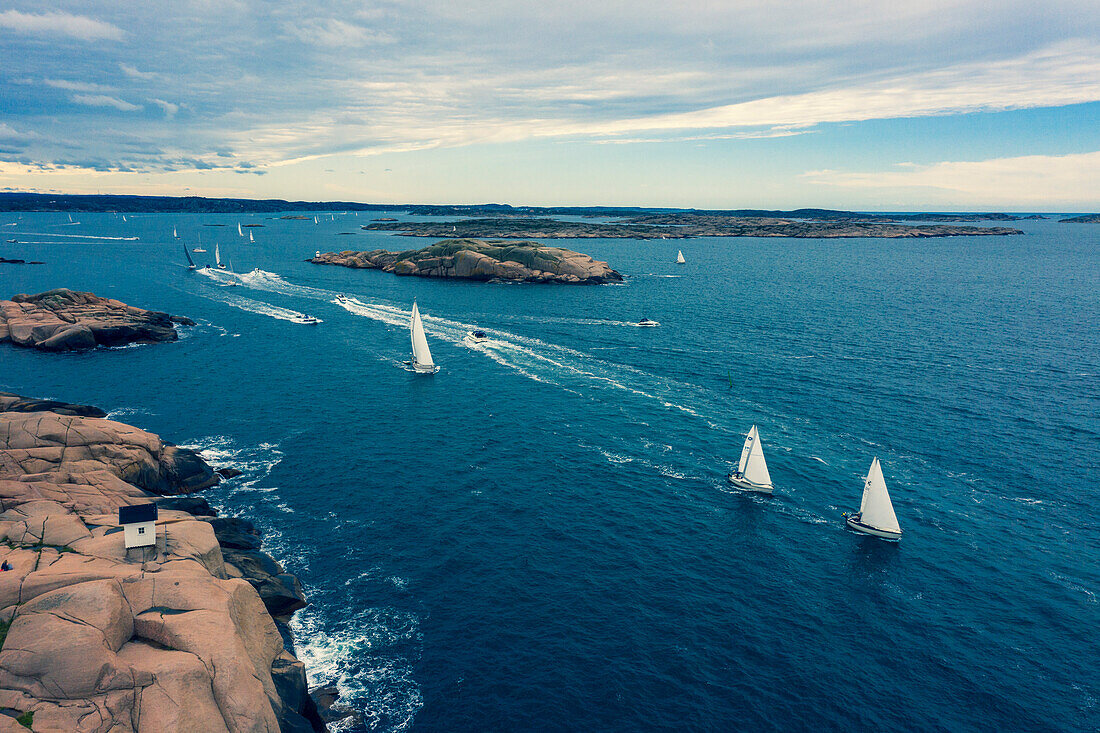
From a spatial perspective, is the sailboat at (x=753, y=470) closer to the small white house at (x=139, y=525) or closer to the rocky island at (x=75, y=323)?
the small white house at (x=139, y=525)

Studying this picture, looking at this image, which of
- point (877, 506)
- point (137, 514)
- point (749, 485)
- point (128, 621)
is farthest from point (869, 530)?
point (137, 514)

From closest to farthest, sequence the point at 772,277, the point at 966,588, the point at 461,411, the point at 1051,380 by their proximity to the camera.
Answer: the point at 966,588
the point at 461,411
the point at 1051,380
the point at 772,277

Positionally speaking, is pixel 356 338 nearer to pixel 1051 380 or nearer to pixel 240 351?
pixel 240 351

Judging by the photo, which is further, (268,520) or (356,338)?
(356,338)

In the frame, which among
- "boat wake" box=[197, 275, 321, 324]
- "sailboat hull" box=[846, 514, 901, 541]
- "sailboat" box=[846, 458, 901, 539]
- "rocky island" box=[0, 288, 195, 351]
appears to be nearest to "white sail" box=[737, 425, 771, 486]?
"sailboat hull" box=[846, 514, 901, 541]

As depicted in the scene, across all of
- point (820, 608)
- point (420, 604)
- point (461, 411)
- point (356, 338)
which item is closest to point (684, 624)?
point (820, 608)

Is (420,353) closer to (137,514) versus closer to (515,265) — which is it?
(137,514)
